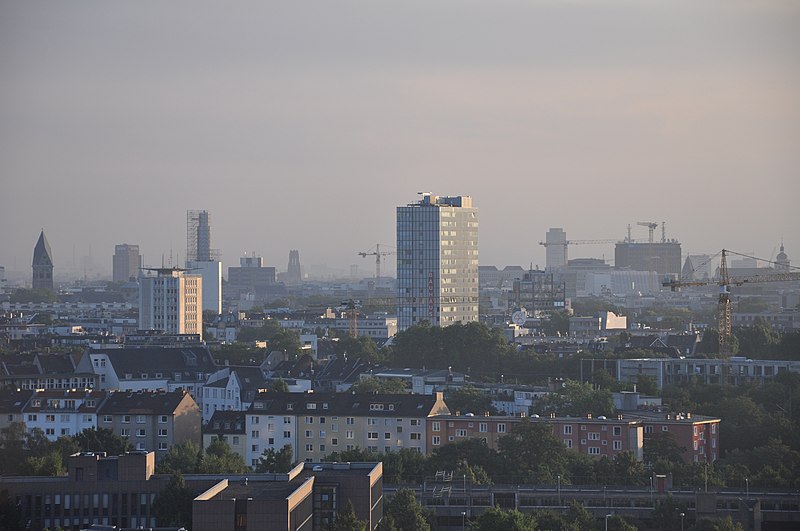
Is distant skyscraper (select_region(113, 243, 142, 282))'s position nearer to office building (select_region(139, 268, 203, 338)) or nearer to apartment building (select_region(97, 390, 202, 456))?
office building (select_region(139, 268, 203, 338))

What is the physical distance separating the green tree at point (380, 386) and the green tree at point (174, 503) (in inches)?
625

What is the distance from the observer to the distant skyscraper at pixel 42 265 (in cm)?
11925

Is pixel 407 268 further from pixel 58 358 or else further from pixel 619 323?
pixel 58 358

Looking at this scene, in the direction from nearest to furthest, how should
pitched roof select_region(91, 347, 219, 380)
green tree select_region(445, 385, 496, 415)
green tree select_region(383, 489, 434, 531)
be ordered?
green tree select_region(383, 489, 434, 531)
green tree select_region(445, 385, 496, 415)
pitched roof select_region(91, 347, 219, 380)

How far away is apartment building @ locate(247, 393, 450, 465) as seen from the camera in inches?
1471

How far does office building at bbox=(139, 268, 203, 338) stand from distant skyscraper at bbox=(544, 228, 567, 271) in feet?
373

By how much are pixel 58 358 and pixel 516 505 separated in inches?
878

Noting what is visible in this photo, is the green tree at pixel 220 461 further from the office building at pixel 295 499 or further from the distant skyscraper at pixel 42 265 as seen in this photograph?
the distant skyscraper at pixel 42 265

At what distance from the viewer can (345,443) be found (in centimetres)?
3747

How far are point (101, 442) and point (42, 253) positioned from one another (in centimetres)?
8895

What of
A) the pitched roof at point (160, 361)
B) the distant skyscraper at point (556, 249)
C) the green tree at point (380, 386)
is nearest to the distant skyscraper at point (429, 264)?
the pitched roof at point (160, 361)

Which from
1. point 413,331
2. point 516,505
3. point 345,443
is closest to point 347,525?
point 516,505

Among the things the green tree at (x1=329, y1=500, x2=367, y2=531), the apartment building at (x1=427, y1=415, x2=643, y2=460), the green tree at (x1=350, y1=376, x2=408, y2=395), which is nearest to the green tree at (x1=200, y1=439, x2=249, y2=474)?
the apartment building at (x1=427, y1=415, x2=643, y2=460)

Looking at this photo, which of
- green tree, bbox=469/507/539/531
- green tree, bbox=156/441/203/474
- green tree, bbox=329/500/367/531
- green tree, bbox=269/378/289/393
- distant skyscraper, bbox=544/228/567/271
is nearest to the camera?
green tree, bbox=329/500/367/531
